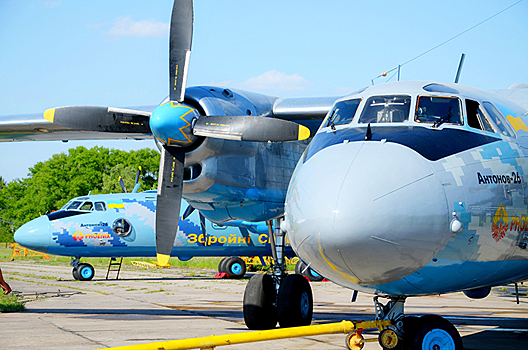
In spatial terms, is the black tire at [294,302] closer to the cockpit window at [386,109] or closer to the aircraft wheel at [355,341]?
the aircraft wheel at [355,341]

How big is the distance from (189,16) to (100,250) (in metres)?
12.5

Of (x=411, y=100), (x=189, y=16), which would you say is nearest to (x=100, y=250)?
(x=189, y=16)

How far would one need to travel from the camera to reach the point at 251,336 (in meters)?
4.55

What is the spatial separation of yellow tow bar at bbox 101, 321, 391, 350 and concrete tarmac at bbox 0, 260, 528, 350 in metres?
2.24

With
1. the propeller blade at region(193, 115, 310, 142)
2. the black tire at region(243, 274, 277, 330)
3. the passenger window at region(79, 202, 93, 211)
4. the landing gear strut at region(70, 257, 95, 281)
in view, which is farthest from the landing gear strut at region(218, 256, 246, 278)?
the propeller blade at region(193, 115, 310, 142)

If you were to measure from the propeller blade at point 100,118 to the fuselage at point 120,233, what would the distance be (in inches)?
394

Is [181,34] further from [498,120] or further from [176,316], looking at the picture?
[498,120]

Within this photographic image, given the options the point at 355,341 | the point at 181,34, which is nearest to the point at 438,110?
the point at 355,341

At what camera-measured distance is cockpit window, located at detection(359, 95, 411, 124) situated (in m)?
5.46

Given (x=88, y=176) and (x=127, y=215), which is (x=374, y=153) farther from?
(x=88, y=176)

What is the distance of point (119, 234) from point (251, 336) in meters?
16.3

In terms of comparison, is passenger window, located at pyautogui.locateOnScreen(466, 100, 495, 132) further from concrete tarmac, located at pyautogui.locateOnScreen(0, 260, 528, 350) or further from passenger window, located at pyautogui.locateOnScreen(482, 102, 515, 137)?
concrete tarmac, located at pyautogui.locateOnScreen(0, 260, 528, 350)

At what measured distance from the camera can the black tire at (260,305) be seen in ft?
28.3

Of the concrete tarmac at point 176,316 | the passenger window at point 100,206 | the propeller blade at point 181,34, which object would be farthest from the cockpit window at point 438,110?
the passenger window at point 100,206
